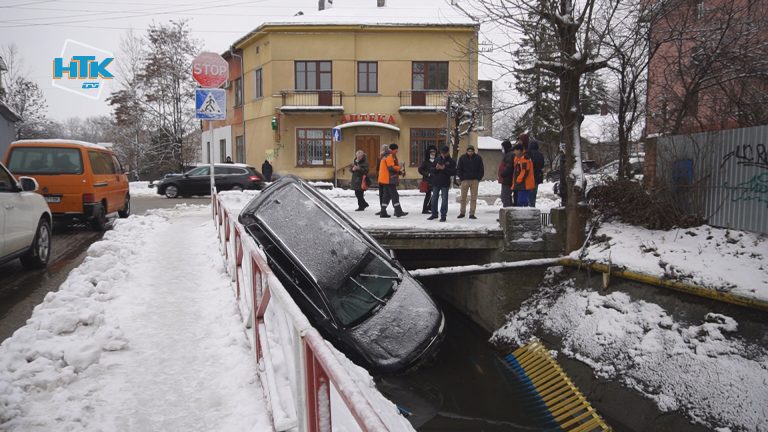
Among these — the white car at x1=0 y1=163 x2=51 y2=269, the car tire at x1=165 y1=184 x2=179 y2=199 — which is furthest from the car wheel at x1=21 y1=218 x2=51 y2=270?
the car tire at x1=165 y1=184 x2=179 y2=199

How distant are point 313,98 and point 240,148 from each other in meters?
7.58

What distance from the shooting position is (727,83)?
1018 centimetres

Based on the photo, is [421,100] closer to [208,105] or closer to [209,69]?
[209,69]

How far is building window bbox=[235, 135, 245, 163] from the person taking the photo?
33656 millimetres

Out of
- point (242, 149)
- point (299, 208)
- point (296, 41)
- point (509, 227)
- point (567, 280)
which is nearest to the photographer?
point (299, 208)

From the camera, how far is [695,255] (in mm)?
7242

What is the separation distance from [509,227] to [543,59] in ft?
10.1

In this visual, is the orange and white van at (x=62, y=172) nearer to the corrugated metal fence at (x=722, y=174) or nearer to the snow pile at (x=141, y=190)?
the corrugated metal fence at (x=722, y=174)

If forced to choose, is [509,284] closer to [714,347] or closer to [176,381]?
[714,347]

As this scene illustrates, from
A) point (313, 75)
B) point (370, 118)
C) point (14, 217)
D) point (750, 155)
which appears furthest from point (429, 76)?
point (14, 217)

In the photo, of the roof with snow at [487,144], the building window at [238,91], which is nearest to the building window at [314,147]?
the building window at [238,91]

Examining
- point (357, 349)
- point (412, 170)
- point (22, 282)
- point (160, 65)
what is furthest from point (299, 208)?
point (160, 65)

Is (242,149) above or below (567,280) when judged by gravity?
above

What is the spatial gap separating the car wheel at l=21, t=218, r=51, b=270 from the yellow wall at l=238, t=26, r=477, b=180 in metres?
21.9
